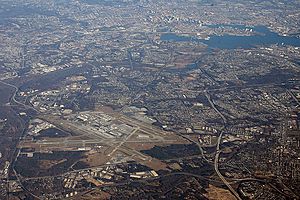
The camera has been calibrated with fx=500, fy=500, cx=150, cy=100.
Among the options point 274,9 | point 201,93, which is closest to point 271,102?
point 201,93

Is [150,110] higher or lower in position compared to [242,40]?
higher

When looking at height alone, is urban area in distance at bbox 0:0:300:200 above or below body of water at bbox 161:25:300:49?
above

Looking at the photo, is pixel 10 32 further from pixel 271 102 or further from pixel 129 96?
pixel 271 102

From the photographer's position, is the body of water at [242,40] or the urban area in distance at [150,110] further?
the body of water at [242,40]

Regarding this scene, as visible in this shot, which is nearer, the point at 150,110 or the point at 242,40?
the point at 150,110

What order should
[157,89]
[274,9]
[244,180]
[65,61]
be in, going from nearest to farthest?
1. [244,180]
2. [157,89]
3. [65,61]
4. [274,9]

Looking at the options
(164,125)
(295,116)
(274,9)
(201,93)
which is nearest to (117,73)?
(201,93)

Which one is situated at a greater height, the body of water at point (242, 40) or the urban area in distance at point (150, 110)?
the urban area in distance at point (150, 110)

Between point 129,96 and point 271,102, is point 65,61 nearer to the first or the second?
point 129,96

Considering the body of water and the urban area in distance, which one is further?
the body of water

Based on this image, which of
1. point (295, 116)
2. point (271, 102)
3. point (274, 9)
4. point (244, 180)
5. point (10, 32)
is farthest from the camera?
point (274, 9)

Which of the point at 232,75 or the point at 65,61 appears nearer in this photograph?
the point at 232,75
